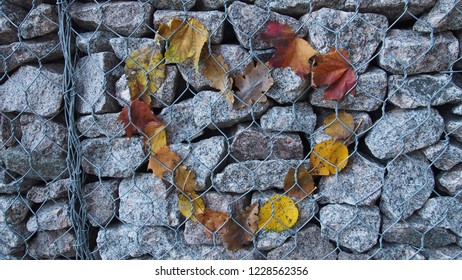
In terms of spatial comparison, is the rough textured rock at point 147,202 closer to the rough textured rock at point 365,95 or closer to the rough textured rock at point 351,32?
the rough textured rock at point 365,95

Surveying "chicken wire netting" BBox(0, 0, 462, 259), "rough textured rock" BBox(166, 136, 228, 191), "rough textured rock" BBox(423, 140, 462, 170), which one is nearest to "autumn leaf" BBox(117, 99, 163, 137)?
"chicken wire netting" BBox(0, 0, 462, 259)

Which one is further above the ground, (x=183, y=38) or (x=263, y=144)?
(x=183, y=38)

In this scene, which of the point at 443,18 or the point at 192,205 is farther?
the point at 192,205

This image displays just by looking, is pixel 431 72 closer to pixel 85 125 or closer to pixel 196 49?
pixel 196 49

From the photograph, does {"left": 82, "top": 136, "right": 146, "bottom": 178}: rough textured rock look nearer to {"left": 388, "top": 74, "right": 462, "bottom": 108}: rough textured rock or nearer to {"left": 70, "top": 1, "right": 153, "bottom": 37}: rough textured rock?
{"left": 70, "top": 1, "right": 153, "bottom": 37}: rough textured rock

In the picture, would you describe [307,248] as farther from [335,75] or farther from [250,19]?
[250,19]

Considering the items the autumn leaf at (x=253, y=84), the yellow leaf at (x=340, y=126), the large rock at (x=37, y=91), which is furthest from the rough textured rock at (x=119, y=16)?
the yellow leaf at (x=340, y=126)

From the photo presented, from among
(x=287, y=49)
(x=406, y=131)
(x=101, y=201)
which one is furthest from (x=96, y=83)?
(x=406, y=131)
